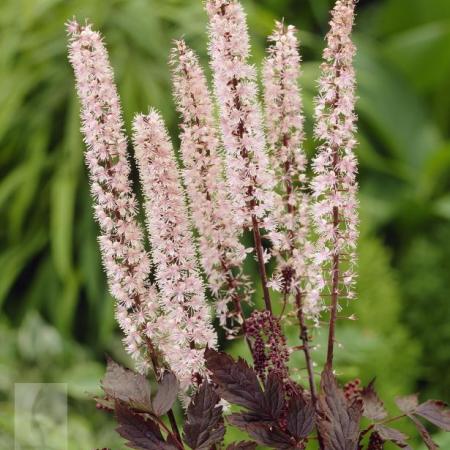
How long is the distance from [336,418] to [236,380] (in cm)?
12

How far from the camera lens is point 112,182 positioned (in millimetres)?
945

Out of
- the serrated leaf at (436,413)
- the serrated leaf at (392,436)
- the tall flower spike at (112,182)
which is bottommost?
the serrated leaf at (392,436)

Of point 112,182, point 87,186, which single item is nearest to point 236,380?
point 112,182

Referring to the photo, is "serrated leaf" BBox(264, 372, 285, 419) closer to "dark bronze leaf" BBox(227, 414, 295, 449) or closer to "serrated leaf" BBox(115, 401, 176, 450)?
"dark bronze leaf" BBox(227, 414, 295, 449)

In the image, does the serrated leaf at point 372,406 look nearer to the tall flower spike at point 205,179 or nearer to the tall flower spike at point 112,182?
the tall flower spike at point 205,179

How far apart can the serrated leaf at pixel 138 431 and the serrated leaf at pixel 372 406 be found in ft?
0.87

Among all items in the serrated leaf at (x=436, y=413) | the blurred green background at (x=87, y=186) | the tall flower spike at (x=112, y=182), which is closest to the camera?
the tall flower spike at (x=112, y=182)

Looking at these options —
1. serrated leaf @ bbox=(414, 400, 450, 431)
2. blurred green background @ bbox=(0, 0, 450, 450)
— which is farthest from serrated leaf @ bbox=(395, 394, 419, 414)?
blurred green background @ bbox=(0, 0, 450, 450)

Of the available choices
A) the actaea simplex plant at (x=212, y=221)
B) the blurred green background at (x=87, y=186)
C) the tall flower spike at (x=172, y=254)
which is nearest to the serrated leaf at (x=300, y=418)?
the actaea simplex plant at (x=212, y=221)

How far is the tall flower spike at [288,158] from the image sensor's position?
1010 millimetres

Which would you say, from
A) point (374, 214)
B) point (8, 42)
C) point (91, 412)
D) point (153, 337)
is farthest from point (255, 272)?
point (153, 337)

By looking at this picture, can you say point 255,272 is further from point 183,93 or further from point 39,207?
point 183,93

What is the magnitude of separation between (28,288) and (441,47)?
2.29m

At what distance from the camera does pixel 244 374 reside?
0.95 metres
